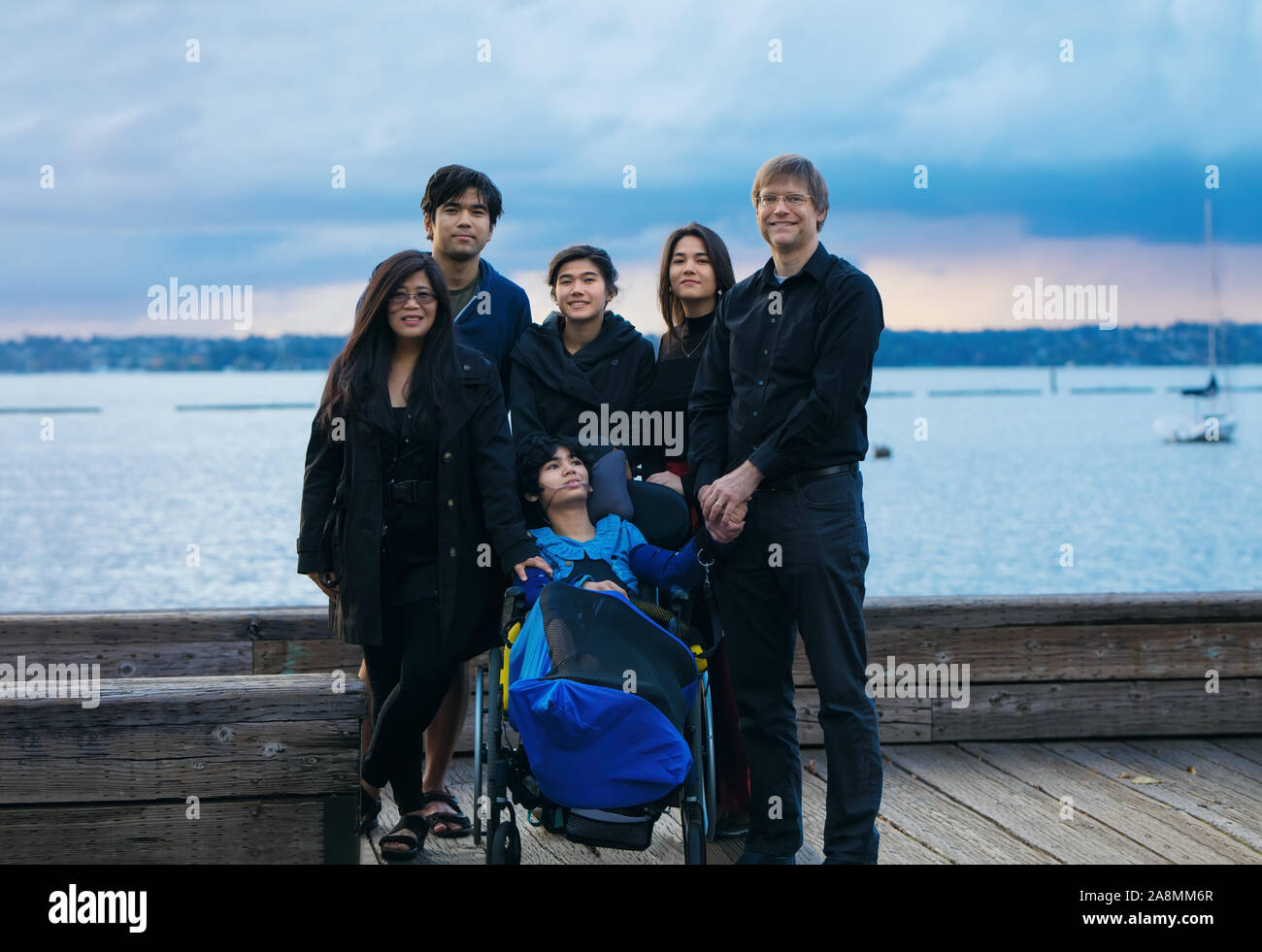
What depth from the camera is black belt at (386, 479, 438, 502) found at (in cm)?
379

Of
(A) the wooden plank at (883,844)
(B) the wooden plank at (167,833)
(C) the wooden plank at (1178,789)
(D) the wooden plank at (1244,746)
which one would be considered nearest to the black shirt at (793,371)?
(A) the wooden plank at (883,844)

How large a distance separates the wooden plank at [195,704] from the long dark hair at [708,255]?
166 cm

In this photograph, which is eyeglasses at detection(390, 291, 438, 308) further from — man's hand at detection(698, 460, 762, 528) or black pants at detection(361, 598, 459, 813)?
man's hand at detection(698, 460, 762, 528)

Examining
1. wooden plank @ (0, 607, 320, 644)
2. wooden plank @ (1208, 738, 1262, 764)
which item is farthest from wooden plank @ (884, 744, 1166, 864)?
wooden plank @ (0, 607, 320, 644)

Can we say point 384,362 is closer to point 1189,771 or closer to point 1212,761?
point 1189,771

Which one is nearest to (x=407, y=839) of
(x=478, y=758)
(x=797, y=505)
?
(x=478, y=758)

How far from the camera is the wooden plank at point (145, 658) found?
4852 mm

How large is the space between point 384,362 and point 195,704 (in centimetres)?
120

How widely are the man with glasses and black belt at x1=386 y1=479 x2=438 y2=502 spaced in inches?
30.7

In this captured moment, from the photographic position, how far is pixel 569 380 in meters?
4.02

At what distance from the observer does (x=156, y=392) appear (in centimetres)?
12275

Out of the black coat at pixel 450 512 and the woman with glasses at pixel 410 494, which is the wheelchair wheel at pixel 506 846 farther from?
the black coat at pixel 450 512

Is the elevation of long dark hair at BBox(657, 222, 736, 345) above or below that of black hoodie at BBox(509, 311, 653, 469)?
above

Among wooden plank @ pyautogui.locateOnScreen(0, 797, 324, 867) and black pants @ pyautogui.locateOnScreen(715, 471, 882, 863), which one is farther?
black pants @ pyautogui.locateOnScreen(715, 471, 882, 863)
